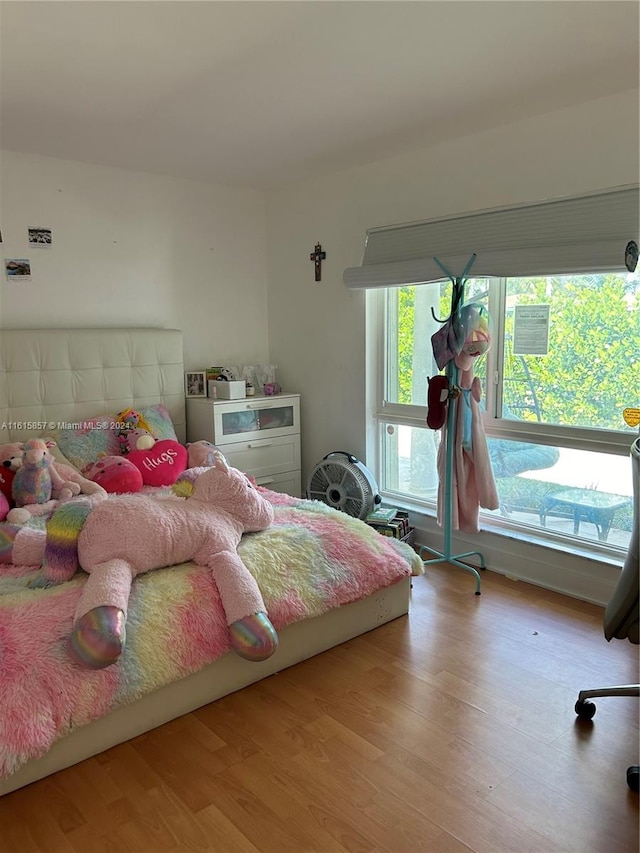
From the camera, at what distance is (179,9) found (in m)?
1.92

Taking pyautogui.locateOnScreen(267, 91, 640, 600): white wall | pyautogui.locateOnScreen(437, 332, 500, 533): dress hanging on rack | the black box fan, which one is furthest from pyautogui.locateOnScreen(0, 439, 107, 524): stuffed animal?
pyautogui.locateOnScreen(437, 332, 500, 533): dress hanging on rack

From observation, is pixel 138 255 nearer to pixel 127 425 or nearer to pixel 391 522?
pixel 127 425

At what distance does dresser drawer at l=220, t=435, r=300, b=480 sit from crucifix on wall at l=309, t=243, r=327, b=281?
1101mm

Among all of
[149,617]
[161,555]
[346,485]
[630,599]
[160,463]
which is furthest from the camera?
[346,485]

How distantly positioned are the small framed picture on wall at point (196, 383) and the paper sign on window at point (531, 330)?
1993 millimetres

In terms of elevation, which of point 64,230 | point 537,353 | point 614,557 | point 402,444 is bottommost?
point 614,557

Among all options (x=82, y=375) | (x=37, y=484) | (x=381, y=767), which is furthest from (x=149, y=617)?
(x=82, y=375)

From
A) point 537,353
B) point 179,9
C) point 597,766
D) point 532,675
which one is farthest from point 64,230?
point 597,766

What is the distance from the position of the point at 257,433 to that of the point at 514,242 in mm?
1948

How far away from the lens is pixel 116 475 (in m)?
3.23

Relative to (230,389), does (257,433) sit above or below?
below

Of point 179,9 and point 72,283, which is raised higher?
point 179,9

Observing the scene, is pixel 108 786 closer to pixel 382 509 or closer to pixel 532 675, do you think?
pixel 532 675

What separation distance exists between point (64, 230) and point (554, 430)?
2.95 metres
